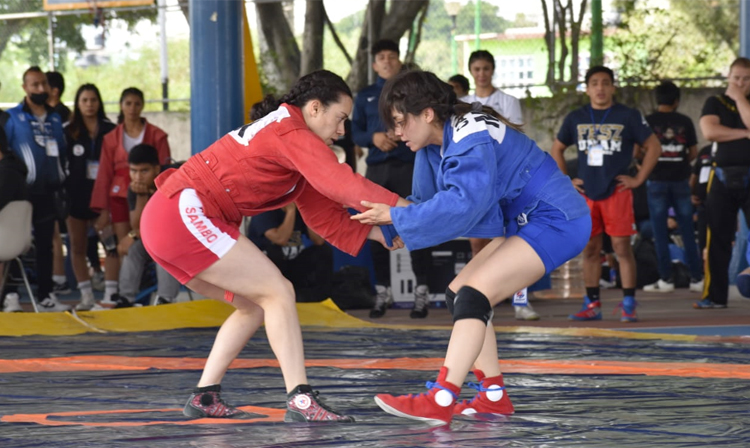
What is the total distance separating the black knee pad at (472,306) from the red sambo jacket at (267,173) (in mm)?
401

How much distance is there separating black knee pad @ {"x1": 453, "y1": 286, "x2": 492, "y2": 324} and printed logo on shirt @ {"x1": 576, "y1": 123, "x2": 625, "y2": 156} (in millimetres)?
3632

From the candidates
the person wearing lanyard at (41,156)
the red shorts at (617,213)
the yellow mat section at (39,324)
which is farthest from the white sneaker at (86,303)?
the red shorts at (617,213)

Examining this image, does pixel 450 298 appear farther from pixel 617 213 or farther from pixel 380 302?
pixel 380 302

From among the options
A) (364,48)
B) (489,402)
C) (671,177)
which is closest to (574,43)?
(364,48)

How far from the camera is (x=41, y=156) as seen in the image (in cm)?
794

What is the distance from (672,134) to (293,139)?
6.15 metres

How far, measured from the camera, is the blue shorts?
12.5ft

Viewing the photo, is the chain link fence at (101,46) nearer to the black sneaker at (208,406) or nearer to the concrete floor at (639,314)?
the concrete floor at (639,314)

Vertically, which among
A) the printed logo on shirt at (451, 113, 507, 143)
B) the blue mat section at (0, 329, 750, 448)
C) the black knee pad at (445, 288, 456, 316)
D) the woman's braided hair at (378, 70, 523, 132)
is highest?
the woman's braided hair at (378, 70, 523, 132)

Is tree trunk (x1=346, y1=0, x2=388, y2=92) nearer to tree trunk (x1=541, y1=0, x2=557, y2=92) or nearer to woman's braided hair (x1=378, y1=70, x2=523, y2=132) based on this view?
tree trunk (x1=541, y1=0, x2=557, y2=92)

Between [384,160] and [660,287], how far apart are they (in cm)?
319

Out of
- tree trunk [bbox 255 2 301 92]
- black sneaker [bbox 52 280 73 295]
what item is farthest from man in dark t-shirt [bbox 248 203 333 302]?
tree trunk [bbox 255 2 301 92]

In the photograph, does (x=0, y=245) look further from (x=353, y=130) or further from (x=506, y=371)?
(x=506, y=371)

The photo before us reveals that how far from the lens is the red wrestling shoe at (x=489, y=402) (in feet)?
12.7
